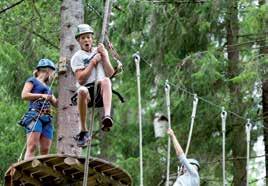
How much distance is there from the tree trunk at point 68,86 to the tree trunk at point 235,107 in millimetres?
3719

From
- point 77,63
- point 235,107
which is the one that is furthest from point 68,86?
point 235,107

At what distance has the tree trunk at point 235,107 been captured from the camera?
10969 mm

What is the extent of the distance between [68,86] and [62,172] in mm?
959

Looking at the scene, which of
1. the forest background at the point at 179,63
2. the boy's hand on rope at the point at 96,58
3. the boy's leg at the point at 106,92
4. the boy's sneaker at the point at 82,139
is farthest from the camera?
the forest background at the point at 179,63

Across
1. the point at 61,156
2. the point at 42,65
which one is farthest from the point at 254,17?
the point at 61,156

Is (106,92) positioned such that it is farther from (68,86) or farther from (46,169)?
(68,86)

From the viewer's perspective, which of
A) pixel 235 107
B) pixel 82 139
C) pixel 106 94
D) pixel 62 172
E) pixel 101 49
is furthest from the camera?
pixel 235 107

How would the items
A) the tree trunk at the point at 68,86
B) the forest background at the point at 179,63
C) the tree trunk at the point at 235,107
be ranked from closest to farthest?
the tree trunk at the point at 68,86, the forest background at the point at 179,63, the tree trunk at the point at 235,107

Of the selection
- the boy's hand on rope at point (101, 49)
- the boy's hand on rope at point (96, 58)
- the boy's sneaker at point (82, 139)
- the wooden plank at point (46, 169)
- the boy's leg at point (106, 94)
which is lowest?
the wooden plank at point (46, 169)

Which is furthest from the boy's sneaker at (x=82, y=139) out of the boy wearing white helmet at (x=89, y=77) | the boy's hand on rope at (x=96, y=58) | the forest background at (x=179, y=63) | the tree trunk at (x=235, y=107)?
the tree trunk at (x=235, y=107)

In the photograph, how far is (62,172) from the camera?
691 cm

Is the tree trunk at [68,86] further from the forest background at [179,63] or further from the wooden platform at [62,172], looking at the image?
the forest background at [179,63]

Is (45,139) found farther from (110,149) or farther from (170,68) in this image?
(110,149)

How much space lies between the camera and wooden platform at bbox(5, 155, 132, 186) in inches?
257
